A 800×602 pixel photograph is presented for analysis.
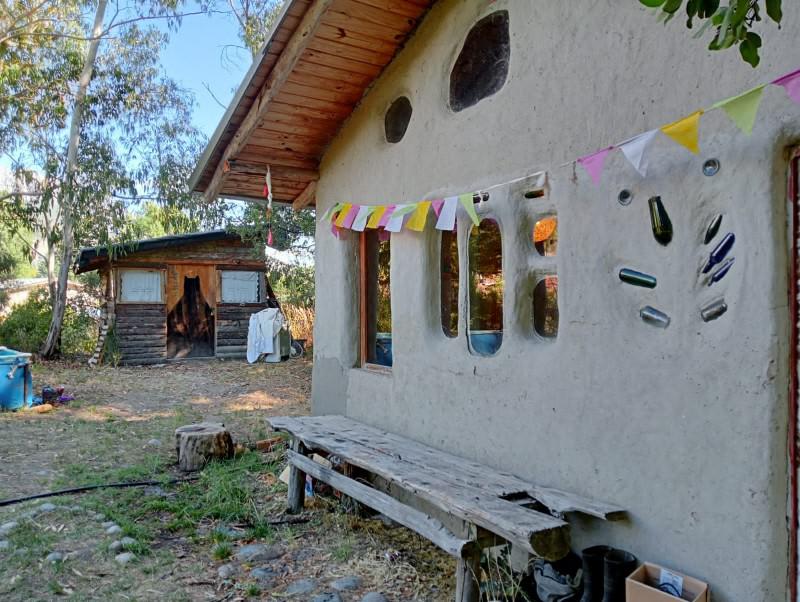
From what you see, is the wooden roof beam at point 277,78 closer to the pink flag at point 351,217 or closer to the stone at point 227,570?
the pink flag at point 351,217

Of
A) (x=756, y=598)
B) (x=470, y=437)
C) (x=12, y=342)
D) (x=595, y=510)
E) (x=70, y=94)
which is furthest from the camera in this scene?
(x=70, y=94)

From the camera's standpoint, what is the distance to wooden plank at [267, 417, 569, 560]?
2.44 meters

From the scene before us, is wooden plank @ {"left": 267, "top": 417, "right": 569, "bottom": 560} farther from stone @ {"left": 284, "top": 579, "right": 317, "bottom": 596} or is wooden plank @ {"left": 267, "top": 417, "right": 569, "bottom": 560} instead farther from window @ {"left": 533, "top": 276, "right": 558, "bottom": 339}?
window @ {"left": 533, "top": 276, "right": 558, "bottom": 339}

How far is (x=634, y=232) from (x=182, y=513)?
376 cm

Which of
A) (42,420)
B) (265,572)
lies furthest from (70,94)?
(265,572)

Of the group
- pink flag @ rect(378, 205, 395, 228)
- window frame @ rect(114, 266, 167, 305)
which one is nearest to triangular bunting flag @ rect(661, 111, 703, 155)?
pink flag @ rect(378, 205, 395, 228)

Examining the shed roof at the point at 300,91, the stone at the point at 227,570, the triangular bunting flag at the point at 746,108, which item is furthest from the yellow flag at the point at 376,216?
the triangular bunting flag at the point at 746,108

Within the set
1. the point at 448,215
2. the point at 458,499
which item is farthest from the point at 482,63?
the point at 458,499

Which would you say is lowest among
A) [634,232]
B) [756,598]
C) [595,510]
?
[756,598]

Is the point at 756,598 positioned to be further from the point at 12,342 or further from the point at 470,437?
the point at 12,342

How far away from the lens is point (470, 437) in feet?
12.0

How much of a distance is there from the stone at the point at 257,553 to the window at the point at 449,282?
187 cm

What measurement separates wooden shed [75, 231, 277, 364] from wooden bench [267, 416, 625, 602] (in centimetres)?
1149

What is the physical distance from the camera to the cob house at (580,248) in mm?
2178
